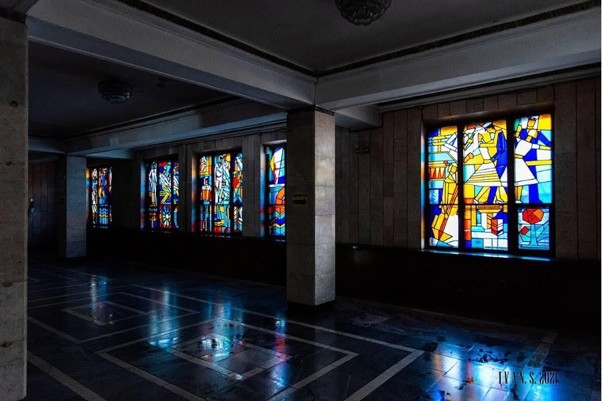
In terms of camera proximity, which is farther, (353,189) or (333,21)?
(353,189)

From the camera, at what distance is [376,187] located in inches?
303

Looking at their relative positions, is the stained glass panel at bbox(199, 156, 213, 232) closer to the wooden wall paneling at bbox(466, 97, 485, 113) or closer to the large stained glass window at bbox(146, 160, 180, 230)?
the large stained glass window at bbox(146, 160, 180, 230)

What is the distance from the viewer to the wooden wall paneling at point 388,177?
748 centimetres

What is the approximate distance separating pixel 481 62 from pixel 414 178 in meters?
2.75

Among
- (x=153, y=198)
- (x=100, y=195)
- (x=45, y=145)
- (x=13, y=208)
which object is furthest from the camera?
(x=100, y=195)

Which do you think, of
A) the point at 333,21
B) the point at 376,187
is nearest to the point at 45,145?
the point at 376,187

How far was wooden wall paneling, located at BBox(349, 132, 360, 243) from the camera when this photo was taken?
7.96 meters

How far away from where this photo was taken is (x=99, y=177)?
14258mm

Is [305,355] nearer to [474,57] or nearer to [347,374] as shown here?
[347,374]

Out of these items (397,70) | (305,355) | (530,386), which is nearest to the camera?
(530,386)

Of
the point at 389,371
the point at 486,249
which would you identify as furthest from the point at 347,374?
the point at 486,249

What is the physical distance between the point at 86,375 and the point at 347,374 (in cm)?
259

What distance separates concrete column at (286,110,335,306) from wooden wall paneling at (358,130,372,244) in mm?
1235

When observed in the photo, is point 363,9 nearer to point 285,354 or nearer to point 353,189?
point 285,354
